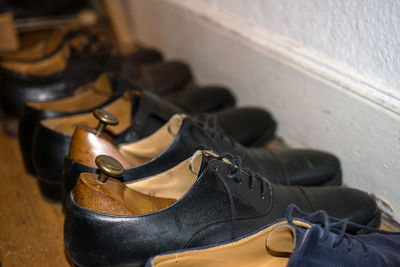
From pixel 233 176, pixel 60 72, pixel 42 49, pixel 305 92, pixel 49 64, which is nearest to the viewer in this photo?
pixel 233 176

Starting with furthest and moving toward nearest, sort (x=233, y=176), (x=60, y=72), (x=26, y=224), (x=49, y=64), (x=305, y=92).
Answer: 1. (x=49, y=64)
2. (x=60, y=72)
3. (x=305, y=92)
4. (x=26, y=224)
5. (x=233, y=176)

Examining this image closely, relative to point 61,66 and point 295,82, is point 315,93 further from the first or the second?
point 61,66

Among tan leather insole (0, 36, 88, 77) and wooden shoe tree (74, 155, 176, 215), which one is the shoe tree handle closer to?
wooden shoe tree (74, 155, 176, 215)

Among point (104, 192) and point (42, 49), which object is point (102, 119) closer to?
point (104, 192)

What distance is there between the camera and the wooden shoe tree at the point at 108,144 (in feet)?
2.29

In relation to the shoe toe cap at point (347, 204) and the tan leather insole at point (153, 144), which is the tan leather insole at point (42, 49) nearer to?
the tan leather insole at point (153, 144)

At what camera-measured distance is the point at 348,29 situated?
812 mm

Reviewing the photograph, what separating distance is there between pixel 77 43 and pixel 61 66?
9 centimetres

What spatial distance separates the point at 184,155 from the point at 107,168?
205 mm

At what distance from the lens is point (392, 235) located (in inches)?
25.6

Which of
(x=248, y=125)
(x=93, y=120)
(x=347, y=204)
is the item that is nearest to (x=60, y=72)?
(x=93, y=120)

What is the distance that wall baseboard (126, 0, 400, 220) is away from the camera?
77 centimetres

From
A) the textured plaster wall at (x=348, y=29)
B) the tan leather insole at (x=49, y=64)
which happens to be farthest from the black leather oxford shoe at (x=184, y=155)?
the tan leather insole at (x=49, y=64)

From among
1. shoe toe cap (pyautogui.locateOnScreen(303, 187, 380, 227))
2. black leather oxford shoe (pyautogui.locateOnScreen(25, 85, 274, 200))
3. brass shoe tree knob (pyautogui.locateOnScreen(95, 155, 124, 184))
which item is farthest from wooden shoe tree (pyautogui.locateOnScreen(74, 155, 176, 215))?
shoe toe cap (pyautogui.locateOnScreen(303, 187, 380, 227))
